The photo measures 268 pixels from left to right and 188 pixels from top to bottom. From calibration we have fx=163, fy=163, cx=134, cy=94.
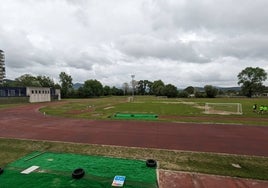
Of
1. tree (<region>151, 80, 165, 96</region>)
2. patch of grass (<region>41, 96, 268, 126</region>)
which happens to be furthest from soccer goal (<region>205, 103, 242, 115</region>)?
tree (<region>151, 80, 165, 96</region>)

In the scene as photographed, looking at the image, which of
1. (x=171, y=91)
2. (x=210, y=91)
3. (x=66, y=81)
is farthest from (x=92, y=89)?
(x=210, y=91)

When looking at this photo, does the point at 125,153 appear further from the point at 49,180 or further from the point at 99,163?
the point at 49,180

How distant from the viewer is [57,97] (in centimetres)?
5556

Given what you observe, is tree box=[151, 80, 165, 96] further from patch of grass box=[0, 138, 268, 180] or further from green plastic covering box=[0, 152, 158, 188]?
green plastic covering box=[0, 152, 158, 188]

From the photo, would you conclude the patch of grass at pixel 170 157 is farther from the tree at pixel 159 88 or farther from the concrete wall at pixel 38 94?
the tree at pixel 159 88

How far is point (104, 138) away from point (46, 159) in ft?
11.5

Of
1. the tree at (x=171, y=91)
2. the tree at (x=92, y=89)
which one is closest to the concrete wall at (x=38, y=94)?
the tree at (x=92, y=89)

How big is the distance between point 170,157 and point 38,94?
4668cm

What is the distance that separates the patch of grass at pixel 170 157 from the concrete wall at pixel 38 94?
38645 millimetres

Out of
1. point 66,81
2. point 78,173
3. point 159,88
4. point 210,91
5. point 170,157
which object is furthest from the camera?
point 159,88

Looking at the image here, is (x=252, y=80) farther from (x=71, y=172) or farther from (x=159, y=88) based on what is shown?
(x=71, y=172)

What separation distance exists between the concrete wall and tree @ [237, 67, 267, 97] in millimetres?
80557

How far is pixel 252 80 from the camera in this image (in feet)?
243

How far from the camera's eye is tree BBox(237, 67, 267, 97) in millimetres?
73062
